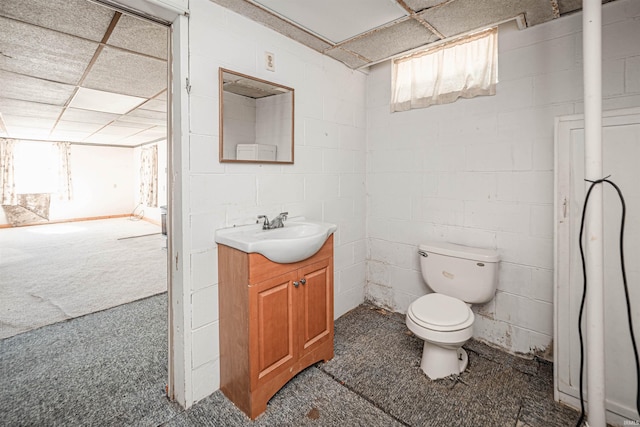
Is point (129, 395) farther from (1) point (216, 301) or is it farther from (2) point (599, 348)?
(2) point (599, 348)

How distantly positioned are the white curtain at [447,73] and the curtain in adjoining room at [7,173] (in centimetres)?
908

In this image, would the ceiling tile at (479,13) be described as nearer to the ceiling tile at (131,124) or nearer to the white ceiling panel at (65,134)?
the ceiling tile at (131,124)

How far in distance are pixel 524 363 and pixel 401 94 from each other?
2.18 metres

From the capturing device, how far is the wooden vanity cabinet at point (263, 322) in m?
1.57

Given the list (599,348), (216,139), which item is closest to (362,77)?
(216,139)

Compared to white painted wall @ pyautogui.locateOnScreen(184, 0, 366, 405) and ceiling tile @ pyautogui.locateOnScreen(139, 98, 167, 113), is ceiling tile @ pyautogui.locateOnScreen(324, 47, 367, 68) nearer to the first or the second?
white painted wall @ pyautogui.locateOnScreen(184, 0, 366, 405)

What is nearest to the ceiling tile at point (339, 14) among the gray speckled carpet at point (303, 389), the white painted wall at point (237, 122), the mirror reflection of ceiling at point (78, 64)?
the white painted wall at point (237, 122)

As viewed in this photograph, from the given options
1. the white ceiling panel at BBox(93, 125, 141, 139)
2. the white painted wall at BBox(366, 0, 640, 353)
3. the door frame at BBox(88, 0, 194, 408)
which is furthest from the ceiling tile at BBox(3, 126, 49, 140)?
the white painted wall at BBox(366, 0, 640, 353)


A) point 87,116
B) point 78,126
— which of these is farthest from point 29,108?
point 78,126

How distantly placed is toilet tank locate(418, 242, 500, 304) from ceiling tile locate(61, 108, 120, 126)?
4772mm

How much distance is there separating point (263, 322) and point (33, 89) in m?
3.57

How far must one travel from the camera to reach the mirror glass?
5.82 feet

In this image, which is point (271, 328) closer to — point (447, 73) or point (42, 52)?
point (447, 73)

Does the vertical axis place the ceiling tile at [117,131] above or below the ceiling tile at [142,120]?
above
